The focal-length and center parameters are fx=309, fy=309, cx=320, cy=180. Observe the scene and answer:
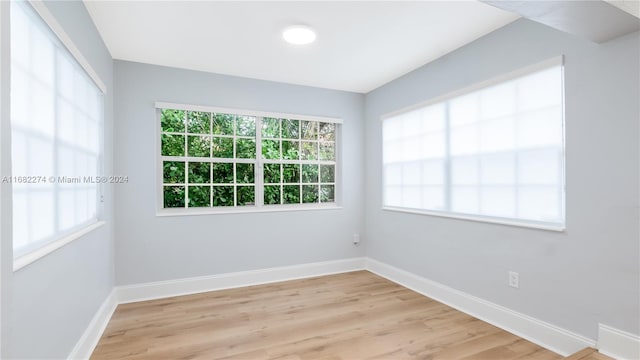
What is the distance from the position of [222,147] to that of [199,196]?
0.65m

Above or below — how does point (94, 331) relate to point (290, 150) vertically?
below

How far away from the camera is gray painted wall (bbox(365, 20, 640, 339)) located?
1.92 metres

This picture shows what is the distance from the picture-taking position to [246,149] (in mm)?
3932

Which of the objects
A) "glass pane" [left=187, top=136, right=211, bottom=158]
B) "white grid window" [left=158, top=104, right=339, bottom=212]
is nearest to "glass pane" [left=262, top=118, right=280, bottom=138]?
"white grid window" [left=158, top=104, right=339, bottom=212]

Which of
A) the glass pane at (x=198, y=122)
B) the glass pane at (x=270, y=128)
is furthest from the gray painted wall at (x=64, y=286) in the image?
the glass pane at (x=270, y=128)

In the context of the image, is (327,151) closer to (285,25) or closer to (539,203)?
(285,25)

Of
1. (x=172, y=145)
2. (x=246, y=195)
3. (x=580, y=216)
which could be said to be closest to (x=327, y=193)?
(x=246, y=195)

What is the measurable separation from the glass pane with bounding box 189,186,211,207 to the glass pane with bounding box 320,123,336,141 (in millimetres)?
1712

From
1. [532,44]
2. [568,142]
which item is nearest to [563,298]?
[568,142]

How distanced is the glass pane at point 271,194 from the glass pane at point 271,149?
39cm

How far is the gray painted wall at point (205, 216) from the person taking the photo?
10.9 ft

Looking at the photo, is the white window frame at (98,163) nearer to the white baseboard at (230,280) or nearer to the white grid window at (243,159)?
the white grid window at (243,159)

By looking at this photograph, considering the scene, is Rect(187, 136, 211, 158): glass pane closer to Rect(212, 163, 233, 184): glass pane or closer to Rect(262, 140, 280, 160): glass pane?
Rect(212, 163, 233, 184): glass pane

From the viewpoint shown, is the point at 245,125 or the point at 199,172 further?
the point at 245,125
